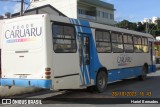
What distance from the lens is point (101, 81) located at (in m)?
14.4

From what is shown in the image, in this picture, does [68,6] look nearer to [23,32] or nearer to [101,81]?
[101,81]

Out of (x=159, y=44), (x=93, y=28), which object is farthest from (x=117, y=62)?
(x=159, y=44)

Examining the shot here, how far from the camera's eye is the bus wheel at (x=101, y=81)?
14038 mm

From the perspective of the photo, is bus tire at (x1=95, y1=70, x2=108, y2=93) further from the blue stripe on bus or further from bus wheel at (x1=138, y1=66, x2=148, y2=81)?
bus wheel at (x1=138, y1=66, x2=148, y2=81)

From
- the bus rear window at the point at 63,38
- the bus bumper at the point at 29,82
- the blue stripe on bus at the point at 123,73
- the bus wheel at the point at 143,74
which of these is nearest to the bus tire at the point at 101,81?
the blue stripe on bus at the point at 123,73

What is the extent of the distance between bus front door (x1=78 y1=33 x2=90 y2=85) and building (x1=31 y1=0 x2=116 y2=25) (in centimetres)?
5096

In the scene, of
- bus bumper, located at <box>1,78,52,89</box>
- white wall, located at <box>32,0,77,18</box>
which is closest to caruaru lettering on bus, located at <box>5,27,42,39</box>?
bus bumper, located at <box>1,78,52,89</box>

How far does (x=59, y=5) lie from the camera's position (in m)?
70.1

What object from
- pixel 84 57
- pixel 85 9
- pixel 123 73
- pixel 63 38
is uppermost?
pixel 85 9

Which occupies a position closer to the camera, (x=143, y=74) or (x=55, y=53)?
(x=55, y=53)

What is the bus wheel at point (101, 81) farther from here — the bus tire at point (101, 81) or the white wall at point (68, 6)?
the white wall at point (68, 6)

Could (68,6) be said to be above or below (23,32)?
above

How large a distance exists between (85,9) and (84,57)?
58941mm

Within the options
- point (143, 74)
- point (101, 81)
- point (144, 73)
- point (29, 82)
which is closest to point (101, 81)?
point (101, 81)
